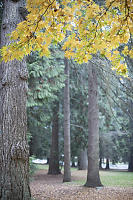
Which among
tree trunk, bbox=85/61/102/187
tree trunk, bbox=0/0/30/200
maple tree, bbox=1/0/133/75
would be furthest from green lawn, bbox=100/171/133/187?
maple tree, bbox=1/0/133/75

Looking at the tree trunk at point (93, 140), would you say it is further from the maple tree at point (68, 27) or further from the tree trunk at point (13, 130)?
the maple tree at point (68, 27)

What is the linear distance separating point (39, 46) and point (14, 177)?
2.24 m

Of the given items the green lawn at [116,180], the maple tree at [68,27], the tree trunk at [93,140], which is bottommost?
the green lawn at [116,180]

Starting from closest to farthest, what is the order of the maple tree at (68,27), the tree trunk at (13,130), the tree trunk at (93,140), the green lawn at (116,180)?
the maple tree at (68,27) → the tree trunk at (13,130) → the tree trunk at (93,140) → the green lawn at (116,180)

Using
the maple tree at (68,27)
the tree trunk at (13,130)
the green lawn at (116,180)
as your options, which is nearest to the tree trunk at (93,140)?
the green lawn at (116,180)

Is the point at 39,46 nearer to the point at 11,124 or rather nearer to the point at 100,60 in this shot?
the point at 11,124

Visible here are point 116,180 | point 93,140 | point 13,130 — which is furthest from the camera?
point 116,180

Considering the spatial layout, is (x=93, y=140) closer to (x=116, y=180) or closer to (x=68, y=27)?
(x=116, y=180)

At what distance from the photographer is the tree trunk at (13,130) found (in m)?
3.58

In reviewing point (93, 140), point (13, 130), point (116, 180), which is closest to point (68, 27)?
point (13, 130)

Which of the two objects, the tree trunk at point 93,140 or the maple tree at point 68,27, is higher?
the maple tree at point 68,27

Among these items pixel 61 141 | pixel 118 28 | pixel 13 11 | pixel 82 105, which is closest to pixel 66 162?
pixel 82 105

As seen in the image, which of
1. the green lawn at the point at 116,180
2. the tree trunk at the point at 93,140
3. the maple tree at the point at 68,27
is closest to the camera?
the maple tree at the point at 68,27

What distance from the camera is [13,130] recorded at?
379cm
